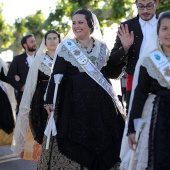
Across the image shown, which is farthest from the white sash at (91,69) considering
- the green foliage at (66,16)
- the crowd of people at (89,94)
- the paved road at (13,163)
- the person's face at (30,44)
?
the green foliage at (66,16)

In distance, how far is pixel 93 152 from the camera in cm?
530

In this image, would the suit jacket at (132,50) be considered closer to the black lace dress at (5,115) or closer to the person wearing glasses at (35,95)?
the person wearing glasses at (35,95)

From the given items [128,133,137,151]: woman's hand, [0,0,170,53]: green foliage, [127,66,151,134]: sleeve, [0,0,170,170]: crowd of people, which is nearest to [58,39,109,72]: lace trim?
[0,0,170,170]: crowd of people

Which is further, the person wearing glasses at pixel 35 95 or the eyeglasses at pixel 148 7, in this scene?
the person wearing glasses at pixel 35 95

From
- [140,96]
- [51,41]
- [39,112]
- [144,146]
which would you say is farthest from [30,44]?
[144,146]

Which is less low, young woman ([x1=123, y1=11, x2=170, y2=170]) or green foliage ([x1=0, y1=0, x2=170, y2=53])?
green foliage ([x1=0, y1=0, x2=170, y2=53])

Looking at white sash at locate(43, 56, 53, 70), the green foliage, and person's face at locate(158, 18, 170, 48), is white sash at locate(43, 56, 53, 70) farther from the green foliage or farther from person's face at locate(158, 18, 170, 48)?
the green foliage

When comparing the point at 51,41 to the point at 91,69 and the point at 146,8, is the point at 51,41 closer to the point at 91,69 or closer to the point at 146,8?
the point at 91,69

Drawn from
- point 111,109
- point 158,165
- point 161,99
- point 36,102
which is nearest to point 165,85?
point 161,99

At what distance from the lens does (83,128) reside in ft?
17.4

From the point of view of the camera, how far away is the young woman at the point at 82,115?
5293mm

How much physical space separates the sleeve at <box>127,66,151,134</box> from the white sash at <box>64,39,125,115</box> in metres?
1.23

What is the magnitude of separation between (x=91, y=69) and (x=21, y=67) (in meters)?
3.51

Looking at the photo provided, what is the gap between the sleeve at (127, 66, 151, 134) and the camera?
13.6ft
